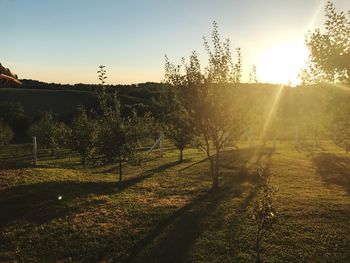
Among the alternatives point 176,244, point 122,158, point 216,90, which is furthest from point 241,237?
point 122,158

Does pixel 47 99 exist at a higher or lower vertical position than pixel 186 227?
higher

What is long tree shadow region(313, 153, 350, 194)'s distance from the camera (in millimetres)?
28950

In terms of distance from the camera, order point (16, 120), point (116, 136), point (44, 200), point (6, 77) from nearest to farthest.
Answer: point (44, 200)
point (6, 77)
point (116, 136)
point (16, 120)

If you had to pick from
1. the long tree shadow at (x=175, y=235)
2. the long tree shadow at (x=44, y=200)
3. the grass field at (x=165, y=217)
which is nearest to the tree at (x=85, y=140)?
the grass field at (x=165, y=217)

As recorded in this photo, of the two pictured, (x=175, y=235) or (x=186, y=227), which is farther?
(x=186, y=227)

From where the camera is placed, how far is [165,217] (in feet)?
66.1

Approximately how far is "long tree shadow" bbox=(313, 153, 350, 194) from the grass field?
0.54 feet

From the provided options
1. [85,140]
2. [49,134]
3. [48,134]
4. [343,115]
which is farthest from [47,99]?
[343,115]

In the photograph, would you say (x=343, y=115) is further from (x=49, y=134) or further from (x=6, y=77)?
(x=49, y=134)

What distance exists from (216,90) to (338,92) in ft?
29.5

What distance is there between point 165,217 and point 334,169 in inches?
836

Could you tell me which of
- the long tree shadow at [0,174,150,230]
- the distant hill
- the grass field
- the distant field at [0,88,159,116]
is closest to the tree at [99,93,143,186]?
the grass field

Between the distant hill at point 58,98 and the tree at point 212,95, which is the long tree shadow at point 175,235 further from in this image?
the distant hill at point 58,98

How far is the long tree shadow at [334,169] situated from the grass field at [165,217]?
6.5 inches
